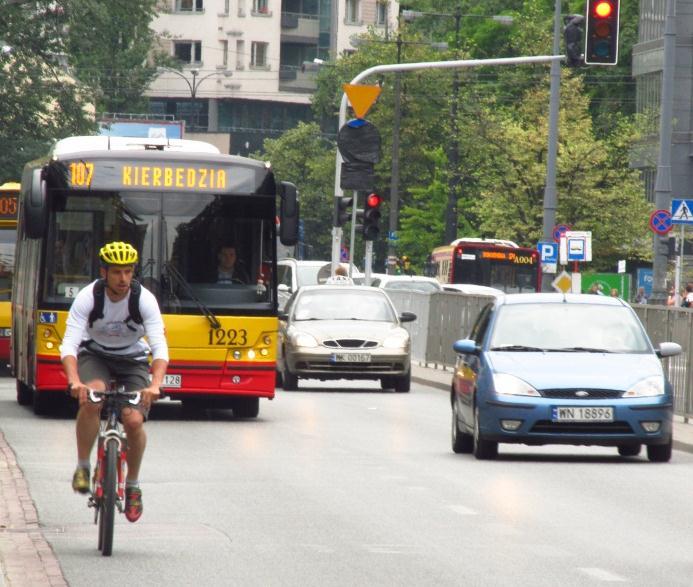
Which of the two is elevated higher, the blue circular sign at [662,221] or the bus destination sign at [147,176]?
the bus destination sign at [147,176]

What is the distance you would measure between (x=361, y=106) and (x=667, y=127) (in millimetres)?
5009

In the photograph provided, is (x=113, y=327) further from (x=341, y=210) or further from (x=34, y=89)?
(x=34, y=89)

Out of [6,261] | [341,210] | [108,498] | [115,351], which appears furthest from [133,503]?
[341,210]

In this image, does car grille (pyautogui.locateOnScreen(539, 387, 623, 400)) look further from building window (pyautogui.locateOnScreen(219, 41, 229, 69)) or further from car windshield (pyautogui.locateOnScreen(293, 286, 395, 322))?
building window (pyautogui.locateOnScreen(219, 41, 229, 69))

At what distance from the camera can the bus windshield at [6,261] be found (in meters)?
34.3

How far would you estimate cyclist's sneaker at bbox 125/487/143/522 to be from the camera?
11.1 meters

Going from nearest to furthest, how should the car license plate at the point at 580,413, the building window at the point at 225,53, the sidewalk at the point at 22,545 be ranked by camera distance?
the sidewalk at the point at 22,545
the car license plate at the point at 580,413
the building window at the point at 225,53

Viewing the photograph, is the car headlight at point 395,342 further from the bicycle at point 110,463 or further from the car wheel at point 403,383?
the bicycle at point 110,463

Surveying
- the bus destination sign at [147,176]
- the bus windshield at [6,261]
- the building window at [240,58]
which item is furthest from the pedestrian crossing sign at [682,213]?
the building window at [240,58]

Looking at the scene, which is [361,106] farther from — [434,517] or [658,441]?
[434,517]

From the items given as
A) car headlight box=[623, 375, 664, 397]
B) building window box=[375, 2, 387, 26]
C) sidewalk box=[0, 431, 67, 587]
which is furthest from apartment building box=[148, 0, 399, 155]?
sidewalk box=[0, 431, 67, 587]

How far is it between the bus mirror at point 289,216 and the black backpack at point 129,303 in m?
10.5

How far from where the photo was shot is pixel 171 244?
2234 centimetres

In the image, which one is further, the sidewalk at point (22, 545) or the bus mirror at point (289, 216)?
the bus mirror at point (289, 216)
